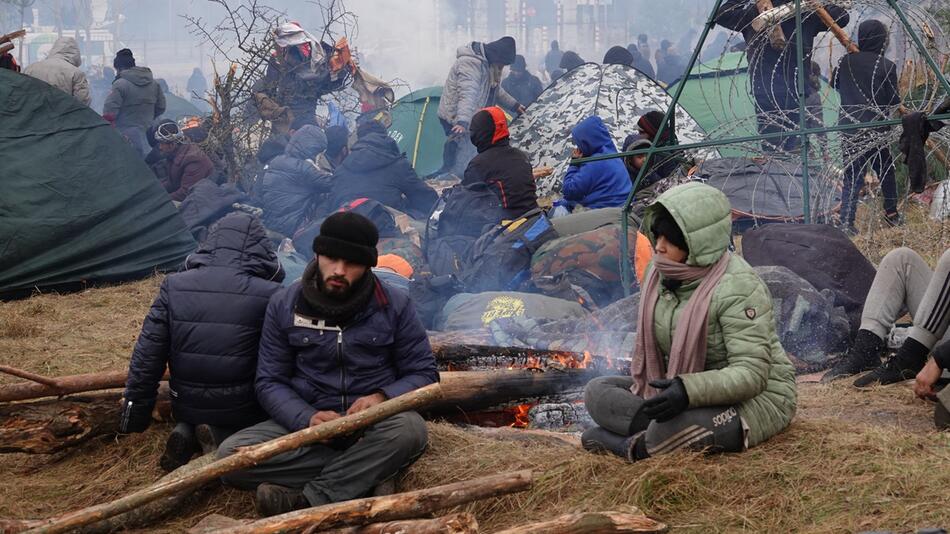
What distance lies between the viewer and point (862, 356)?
6031 millimetres

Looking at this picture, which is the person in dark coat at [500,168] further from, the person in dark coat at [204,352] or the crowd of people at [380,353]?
the person in dark coat at [204,352]

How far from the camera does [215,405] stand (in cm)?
489

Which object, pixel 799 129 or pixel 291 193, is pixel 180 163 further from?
pixel 799 129

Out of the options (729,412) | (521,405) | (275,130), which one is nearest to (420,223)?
(275,130)

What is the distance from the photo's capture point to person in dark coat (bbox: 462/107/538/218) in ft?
30.7

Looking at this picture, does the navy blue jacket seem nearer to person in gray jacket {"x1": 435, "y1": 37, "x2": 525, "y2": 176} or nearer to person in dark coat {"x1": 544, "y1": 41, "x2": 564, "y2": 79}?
person in gray jacket {"x1": 435, "y1": 37, "x2": 525, "y2": 176}

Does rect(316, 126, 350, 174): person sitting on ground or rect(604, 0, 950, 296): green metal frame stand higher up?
rect(604, 0, 950, 296): green metal frame

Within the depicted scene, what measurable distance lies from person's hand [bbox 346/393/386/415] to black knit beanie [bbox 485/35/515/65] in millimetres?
11467

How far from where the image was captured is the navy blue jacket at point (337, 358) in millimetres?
4609

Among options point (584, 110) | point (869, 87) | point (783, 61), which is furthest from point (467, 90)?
point (869, 87)

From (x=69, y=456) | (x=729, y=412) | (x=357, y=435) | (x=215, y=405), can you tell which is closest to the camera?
(x=729, y=412)

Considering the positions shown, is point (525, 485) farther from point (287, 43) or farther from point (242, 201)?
point (287, 43)

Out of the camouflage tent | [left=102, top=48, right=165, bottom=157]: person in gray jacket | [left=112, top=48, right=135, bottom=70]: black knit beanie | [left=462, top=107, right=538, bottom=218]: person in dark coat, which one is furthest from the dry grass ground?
[left=112, top=48, right=135, bottom=70]: black knit beanie

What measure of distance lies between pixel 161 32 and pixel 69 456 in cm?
5534
